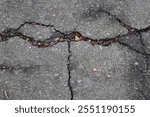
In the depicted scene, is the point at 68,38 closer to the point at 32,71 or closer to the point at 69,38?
the point at 69,38

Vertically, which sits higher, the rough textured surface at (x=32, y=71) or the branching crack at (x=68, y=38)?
the branching crack at (x=68, y=38)

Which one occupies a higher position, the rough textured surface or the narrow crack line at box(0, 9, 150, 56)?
the narrow crack line at box(0, 9, 150, 56)

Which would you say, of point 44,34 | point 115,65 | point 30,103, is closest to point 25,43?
point 44,34

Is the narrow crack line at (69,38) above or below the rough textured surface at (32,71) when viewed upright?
above

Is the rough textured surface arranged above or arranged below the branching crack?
below

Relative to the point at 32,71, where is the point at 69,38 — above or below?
above

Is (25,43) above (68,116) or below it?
above

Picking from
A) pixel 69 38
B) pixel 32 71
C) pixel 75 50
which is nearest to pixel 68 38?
pixel 69 38

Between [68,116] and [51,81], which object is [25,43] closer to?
[51,81]
